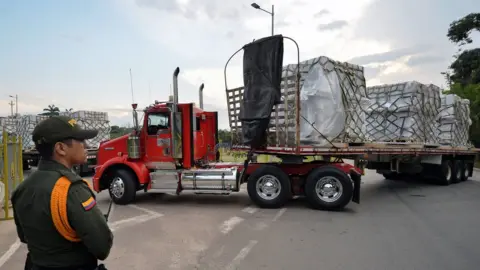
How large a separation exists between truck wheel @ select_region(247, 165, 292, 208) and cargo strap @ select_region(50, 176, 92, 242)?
6375 mm

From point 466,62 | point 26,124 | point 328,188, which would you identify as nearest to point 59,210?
point 328,188

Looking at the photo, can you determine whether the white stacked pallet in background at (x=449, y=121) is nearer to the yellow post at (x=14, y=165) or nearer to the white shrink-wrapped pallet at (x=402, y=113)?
the white shrink-wrapped pallet at (x=402, y=113)

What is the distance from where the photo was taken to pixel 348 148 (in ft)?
26.4

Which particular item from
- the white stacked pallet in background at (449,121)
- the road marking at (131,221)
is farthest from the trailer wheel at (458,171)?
the road marking at (131,221)

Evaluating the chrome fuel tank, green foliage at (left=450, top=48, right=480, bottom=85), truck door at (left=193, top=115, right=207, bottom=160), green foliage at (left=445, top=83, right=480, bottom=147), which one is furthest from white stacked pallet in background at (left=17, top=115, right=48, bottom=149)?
green foliage at (left=450, top=48, right=480, bottom=85)

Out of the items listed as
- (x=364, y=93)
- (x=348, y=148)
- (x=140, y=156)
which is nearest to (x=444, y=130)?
(x=364, y=93)

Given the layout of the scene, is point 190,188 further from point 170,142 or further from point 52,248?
point 52,248

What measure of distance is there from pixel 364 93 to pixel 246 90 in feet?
10.0

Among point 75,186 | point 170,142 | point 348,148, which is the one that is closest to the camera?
point 75,186

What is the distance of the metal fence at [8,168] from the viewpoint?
7.19m

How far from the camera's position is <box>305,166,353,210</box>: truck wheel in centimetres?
757

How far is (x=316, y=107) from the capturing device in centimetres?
795

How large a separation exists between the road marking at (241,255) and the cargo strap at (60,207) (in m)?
2.93

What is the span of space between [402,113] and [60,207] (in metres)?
11.2
